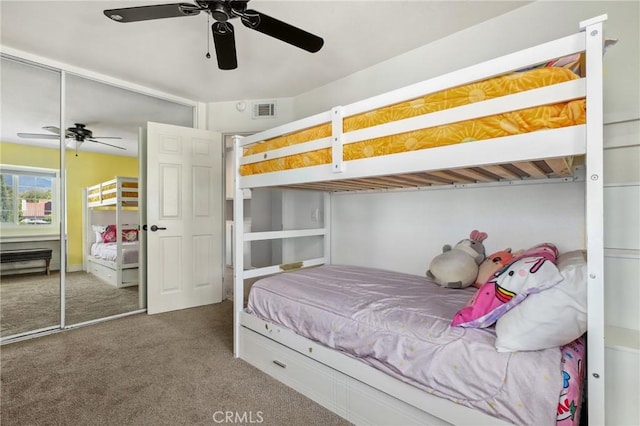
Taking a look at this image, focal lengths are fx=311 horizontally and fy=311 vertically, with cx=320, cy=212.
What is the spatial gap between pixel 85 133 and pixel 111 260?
4.66 feet

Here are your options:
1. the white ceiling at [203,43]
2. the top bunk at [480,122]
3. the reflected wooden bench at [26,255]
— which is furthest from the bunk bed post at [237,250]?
the reflected wooden bench at [26,255]

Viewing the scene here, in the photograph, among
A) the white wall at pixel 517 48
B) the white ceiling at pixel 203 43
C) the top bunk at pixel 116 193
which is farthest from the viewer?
the top bunk at pixel 116 193

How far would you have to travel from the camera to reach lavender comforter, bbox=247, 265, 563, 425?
3.30 feet

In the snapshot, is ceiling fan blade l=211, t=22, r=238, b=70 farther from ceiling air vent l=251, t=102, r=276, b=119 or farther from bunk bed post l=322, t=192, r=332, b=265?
ceiling air vent l=251, t=102, r=276, b=119

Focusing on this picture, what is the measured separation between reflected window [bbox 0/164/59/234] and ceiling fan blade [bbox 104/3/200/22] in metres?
1.94

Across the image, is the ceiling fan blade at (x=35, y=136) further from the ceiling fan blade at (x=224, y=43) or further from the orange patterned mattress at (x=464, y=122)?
the orange patterned mattress at (x=464, y=122)

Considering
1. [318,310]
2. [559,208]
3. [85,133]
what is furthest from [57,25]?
[559,208]

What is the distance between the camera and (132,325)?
9.53ft

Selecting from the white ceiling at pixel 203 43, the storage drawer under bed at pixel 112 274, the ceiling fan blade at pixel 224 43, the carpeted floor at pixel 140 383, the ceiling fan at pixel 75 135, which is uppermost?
the white ceiling at pixel 203 43

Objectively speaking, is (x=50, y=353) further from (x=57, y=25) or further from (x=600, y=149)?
(x=600, y=149)

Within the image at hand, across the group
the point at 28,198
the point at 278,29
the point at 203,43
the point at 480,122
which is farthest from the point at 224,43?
the point at 28,198

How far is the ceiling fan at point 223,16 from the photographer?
1544 millimetres

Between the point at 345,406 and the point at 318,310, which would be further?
the point at 318,310

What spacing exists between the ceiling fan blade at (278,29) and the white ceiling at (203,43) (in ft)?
1.24
